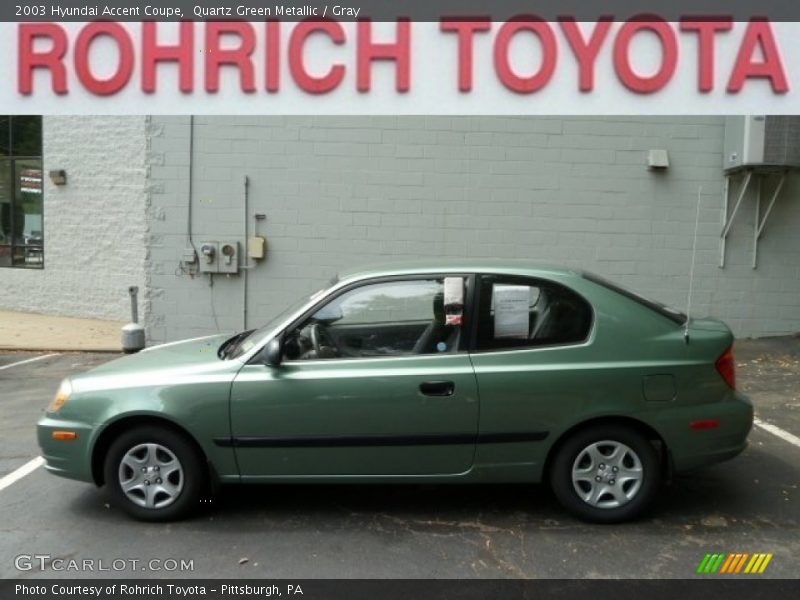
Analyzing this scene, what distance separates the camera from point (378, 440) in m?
3.82

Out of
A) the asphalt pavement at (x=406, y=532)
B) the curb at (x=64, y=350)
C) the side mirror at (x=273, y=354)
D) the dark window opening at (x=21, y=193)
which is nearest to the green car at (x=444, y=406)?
the side mirror at (x=273, y=354)

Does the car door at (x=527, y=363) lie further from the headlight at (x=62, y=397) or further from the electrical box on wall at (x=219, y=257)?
the electrical box on wall at (x=219, y=257)

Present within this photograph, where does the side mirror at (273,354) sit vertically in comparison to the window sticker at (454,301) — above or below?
below

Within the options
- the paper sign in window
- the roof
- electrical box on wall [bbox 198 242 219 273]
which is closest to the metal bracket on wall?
the roof

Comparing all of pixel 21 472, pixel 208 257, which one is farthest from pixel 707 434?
pixel 208 257

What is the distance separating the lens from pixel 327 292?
4.02m

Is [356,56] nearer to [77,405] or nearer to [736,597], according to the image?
[77,405]

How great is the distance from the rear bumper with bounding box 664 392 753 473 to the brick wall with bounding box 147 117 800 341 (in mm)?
5991

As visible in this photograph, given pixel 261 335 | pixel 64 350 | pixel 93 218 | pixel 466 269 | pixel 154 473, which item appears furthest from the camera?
pixel 93 218

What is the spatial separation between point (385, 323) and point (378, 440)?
2.27ft

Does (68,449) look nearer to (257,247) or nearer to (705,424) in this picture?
(705,424)

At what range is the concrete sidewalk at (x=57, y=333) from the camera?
1012 centimetres

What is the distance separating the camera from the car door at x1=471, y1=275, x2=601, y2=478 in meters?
3.80

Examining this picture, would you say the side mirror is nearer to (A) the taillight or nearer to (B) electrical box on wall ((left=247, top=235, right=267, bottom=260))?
(A) the taillight
